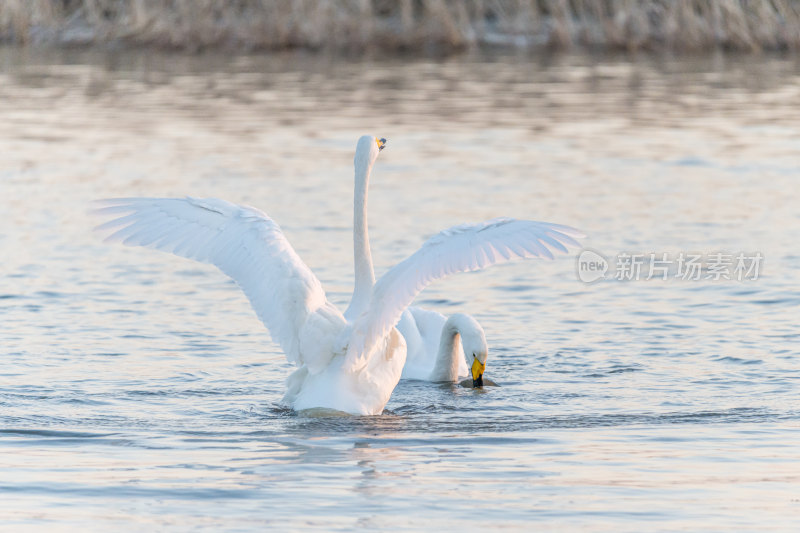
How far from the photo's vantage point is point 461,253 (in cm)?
822

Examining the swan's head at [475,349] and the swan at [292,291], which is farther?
the swan's head at [475,349]

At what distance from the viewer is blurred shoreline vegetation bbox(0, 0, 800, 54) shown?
30.8m

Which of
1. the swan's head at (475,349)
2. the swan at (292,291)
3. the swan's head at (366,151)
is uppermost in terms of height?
the swan's head at (366,151)

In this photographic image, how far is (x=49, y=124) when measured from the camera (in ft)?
72.7

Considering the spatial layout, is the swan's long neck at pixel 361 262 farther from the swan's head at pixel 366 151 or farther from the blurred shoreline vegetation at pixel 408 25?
the blurred shoreline vegetation at pixel 408 25

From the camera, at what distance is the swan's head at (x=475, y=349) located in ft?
32.2

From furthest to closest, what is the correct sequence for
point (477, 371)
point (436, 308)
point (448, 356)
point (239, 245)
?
point (436, 308) < point (448, 356) < point (477, 371) < point (239, 245)
